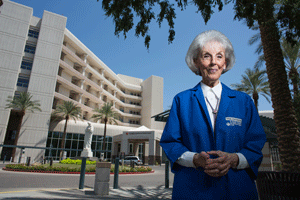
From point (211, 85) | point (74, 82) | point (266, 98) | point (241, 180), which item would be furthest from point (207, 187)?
point (74, 82)

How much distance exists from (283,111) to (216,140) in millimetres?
6030

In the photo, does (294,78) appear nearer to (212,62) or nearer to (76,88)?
(212,62)

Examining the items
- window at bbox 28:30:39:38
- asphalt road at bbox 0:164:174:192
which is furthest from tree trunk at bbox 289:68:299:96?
window at bbox 28:30:39:38

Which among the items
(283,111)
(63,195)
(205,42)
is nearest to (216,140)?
(205,42)

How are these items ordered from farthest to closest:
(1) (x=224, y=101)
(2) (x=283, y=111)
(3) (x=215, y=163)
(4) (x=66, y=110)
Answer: (4) (x=66, y=110) → (2) (x=283, y=111) → (1) (x=224, y=101) → (3) (x=215, y=163)

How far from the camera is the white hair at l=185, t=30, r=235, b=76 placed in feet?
5.90

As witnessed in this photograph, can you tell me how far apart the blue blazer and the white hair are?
1.07 feet

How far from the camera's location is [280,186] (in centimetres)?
264

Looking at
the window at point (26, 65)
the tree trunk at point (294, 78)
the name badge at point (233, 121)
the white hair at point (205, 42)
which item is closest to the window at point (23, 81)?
the window at point (26, 65)

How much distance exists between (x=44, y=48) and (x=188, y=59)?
3947 cm

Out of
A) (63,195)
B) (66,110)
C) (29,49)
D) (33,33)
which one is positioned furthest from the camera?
(33,33)

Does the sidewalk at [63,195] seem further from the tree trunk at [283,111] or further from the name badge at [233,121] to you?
the name badge at [233,121]

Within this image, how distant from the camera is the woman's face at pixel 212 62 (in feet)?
5.61

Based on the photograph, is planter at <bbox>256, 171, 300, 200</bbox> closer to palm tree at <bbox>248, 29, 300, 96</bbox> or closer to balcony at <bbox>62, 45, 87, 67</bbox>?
palm tree at <bbox>248, 29, 300, 96</bbox>
